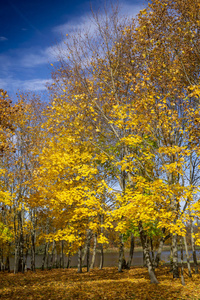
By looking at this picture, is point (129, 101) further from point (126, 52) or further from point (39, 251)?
point (39, 251)

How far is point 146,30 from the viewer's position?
9492mm

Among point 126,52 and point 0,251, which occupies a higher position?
point 126,52

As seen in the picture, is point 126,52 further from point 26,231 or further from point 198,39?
point 26,231

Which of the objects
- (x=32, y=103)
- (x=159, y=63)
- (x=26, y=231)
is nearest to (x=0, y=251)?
(x=26, y=231)

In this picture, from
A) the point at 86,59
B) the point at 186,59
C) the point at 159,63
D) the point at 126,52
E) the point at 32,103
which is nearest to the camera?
the point at 159,63

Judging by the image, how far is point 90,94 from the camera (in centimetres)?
1153

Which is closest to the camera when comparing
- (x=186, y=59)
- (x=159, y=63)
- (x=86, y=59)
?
(x=159, y=63)

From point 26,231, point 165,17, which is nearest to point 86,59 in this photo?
point 165,17

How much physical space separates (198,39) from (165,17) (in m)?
1.70

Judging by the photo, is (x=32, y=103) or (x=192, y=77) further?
(x=32, y=103)

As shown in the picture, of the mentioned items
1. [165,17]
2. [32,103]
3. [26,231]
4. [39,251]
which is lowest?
[39,251]

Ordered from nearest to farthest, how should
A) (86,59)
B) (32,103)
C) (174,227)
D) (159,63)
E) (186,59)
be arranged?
(174,227), (159,63), (186,59), (86,59), (32,103)

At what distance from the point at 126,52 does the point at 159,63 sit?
112 inches

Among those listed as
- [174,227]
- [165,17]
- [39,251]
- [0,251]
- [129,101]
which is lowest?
[39,251]
